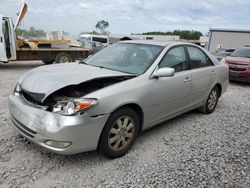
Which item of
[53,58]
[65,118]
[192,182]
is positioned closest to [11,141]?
[65,118]

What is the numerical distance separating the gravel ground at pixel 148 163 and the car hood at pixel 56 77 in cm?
89

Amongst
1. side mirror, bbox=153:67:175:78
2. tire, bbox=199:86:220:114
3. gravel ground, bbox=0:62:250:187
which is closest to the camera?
gravel ground, bbox=0:62:250:187

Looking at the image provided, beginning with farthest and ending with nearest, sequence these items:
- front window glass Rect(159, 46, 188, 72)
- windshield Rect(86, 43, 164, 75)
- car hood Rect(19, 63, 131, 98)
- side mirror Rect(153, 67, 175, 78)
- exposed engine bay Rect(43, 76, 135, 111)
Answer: front window glass Rect(159, 46, 188, 72) < windshield Rect(86, 43, 164, 75) < side mirror Rect(153, 67, 175, 78) < exposed engine bay Rect(43, 76, 135, 111) < car hood Rect(19, 63, 131, 98)

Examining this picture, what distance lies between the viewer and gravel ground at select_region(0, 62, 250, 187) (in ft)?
8.80

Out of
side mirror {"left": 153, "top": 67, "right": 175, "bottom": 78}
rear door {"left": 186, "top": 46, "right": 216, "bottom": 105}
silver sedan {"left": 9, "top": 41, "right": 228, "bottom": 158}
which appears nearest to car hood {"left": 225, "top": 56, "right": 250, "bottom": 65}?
rear door {"left": 186, "top": 46, "right": 216, "bottom": 105}

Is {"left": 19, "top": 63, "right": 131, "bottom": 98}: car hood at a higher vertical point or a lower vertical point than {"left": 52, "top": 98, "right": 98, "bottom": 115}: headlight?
higher

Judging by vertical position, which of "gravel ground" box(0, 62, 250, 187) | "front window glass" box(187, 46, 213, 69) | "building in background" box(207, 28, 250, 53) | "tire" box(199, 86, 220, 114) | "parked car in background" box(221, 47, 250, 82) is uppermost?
"building in background" box(207, 28, 250, 53)

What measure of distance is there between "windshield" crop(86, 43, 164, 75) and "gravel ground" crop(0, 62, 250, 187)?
116cm

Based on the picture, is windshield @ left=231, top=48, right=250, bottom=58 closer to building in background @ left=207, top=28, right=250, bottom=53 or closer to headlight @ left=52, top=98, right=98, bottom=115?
headlight @ left=52, top=98, right=98, bottom=115

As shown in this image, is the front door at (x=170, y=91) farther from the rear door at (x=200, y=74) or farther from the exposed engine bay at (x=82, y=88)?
the exposed engine bay at (x=82, y=88)

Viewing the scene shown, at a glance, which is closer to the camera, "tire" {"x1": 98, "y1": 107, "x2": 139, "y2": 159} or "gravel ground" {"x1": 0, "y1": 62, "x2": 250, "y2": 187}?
"gravel ground" {"x1": 0, "y1": 62, "x2": 250, "y2": 187}

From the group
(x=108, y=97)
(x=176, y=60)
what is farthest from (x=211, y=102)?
(x=108, y=97)

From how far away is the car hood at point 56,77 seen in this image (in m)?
2.85

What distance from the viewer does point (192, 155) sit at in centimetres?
A: 337
